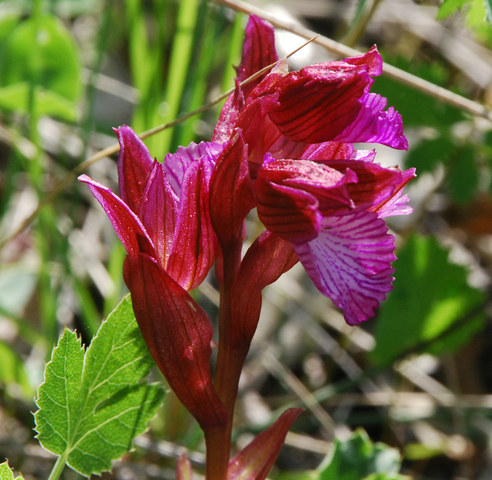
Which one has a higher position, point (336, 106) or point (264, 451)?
point (336, 106)

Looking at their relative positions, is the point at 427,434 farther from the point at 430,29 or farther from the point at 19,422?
the point at 430,29

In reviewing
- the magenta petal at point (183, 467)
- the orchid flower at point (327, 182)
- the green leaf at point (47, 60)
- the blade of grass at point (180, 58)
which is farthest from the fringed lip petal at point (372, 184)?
the green leaf at point (47, 60)

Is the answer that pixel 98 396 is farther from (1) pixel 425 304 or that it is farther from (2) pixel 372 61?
(1) pixel 425 304

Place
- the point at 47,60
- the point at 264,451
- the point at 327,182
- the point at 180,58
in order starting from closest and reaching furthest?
the point at 327,182 → the point at 264,451 → the point at 180,58 → the point at 47,60

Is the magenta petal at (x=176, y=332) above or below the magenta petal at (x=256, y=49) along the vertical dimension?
below

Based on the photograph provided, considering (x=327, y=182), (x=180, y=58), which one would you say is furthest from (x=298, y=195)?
(x=180, y=58)

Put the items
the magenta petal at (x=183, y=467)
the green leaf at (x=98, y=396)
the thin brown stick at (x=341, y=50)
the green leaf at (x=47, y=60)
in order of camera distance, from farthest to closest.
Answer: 1. the green leaf at (x=47, y=60)
2. the thin brown stick at (x=341, y=50)
3. the magenta petal at (x=183, y=467)
4. the green leaf at (x=98, y=396)

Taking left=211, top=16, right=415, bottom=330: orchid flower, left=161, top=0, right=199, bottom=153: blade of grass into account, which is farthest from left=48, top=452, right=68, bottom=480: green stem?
left=161, top=0, right=199, bottom=153: blade of grass

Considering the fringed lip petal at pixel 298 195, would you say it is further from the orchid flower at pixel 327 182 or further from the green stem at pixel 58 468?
the green stem at pixel 58 468

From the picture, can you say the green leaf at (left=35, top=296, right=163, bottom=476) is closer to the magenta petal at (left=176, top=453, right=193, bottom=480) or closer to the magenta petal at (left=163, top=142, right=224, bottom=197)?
the magenta petal at (left=176, top=453, right=193, bottom=480)
